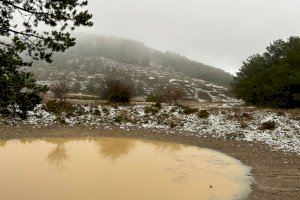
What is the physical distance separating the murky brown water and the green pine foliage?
17.3 meters

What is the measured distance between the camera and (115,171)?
23.9 meters

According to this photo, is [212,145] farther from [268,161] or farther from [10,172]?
[10,172]

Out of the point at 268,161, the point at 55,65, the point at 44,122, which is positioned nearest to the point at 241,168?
the point at 268,161

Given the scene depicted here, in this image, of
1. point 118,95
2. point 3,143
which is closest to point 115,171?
point 3,143

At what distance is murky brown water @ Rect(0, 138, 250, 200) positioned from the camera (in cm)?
1967

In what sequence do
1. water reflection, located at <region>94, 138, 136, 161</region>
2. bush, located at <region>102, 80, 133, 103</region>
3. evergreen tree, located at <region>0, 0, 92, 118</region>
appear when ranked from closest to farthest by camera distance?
evergreen tree, located at <region>0, 0, 92, 118</region> < water reflection, located at <region>94, 138, 136, 161</region> < bush, located at <region>102, 80, 133, 103</region>

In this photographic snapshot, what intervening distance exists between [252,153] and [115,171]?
36.5ft

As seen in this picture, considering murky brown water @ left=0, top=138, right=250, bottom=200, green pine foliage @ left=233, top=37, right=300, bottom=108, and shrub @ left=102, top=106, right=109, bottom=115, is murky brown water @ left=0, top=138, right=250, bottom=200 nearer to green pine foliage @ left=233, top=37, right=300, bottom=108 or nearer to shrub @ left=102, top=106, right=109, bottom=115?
shrub @ left=102, top=106, right=109, bottom=115

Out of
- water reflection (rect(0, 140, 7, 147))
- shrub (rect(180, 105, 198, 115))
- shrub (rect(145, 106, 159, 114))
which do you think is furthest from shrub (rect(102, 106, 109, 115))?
water reflection (rect(0, 140, 7, 147))

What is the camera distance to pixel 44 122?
125 ft

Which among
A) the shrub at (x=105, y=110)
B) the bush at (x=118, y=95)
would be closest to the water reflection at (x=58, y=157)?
the shrub at (x=105, y=110)

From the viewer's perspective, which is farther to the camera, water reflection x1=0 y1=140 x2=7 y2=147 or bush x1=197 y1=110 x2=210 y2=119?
bush x1=197 y1=110 x2=210 y2=119

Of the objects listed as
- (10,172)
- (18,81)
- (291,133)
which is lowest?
(10,172)

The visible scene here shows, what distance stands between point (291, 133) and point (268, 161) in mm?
7811
